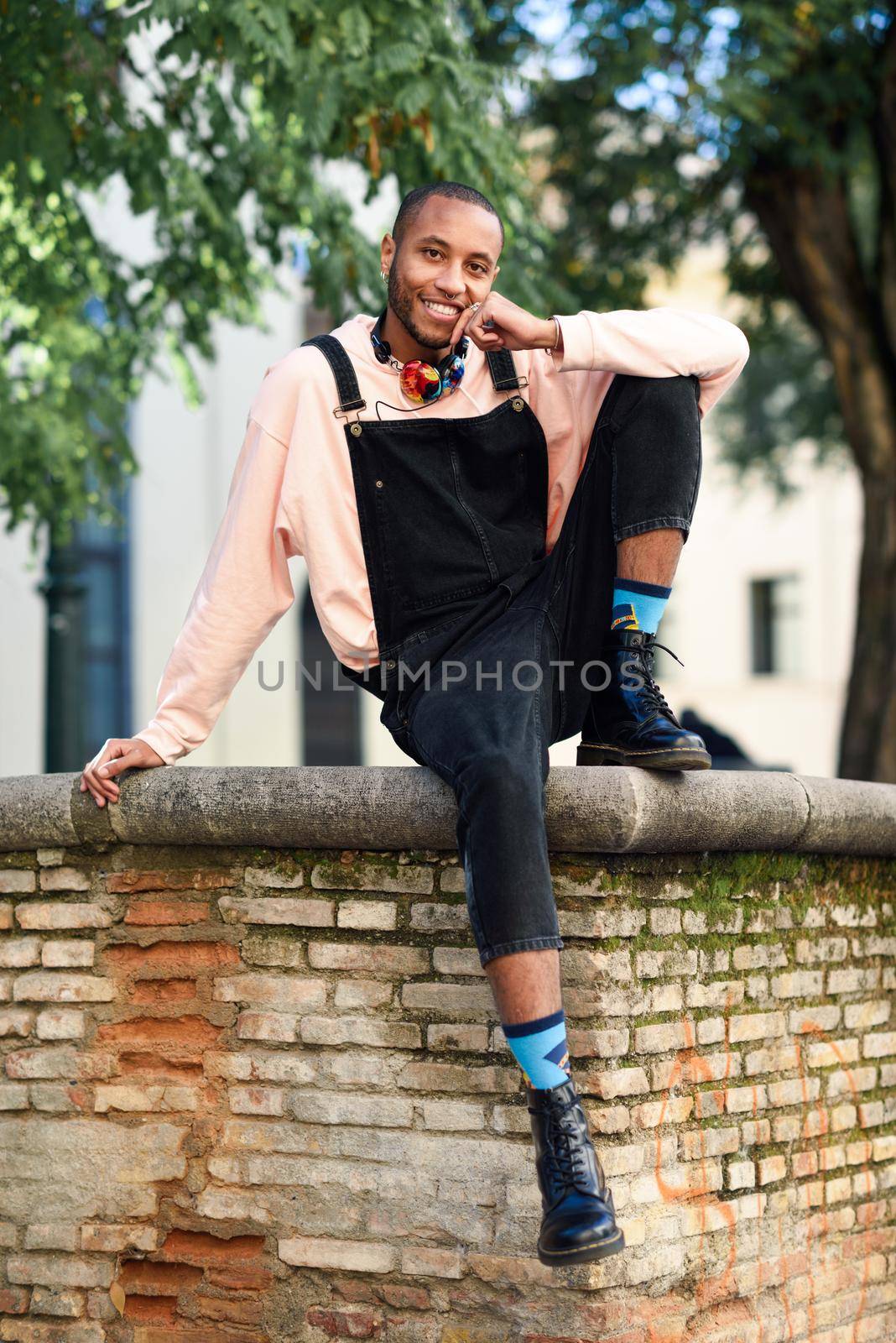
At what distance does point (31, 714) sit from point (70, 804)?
33.6 ft

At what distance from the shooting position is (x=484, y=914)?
11.3ft

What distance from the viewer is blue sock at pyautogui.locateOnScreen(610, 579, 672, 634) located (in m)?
3.94

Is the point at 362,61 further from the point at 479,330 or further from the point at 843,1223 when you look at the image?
the point at 843,1223

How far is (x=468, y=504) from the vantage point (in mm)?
4004

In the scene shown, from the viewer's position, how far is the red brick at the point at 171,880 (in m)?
4.18

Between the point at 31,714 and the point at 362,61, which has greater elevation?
the point at 362,61

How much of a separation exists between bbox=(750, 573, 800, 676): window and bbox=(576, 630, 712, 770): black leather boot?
80.9 ft

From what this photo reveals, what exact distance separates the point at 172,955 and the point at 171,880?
0.63ft

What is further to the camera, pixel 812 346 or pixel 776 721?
pixel 776 721

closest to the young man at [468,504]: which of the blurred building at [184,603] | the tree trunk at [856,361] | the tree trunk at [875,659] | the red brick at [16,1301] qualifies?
the red brick at [16,1301]

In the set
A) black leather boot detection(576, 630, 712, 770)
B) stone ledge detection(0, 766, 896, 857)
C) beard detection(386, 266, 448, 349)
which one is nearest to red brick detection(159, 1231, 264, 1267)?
stone ledge detection(0, 766, 896, 857)

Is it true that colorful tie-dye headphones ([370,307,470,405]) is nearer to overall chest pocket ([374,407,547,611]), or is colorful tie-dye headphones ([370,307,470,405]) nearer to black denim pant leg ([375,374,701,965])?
overall chest pocket ([374,407,547,611])

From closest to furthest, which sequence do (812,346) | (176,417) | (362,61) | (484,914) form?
(484,914) < (362,61) < (176,417) < (812,346)

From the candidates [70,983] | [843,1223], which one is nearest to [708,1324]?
[843,1223]
